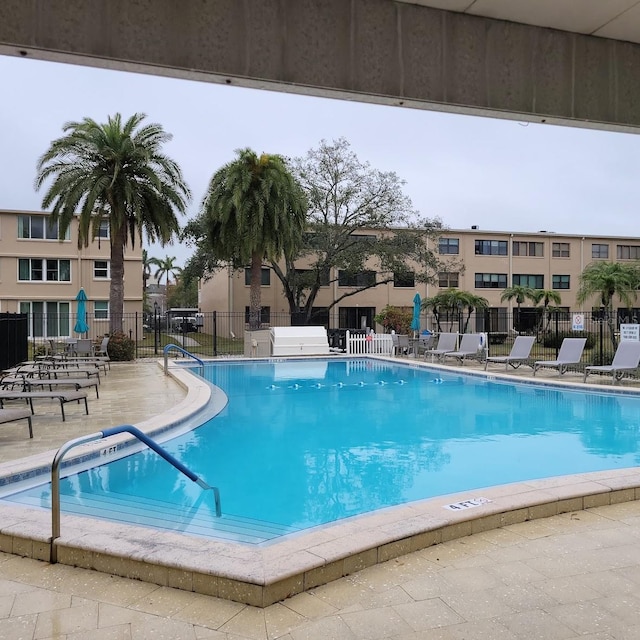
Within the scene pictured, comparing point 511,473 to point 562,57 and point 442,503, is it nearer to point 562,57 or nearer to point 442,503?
point 442,503

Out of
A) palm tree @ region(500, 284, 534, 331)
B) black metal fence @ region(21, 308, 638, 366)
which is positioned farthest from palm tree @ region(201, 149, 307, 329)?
palm tree @ region(500, 284, 534, 331)

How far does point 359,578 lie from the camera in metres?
3.46

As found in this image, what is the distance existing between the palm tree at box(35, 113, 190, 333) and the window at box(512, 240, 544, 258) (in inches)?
1166

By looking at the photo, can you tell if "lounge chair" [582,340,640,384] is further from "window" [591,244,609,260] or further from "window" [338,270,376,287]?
"window" [591,244,609,260]

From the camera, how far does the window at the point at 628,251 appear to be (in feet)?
148

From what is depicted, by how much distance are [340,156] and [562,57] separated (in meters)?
28.8

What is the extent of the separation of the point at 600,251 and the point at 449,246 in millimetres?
12814

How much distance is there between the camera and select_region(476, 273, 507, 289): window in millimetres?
42375

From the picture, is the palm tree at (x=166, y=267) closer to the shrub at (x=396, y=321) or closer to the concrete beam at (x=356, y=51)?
the shrub at (x=396, y=321)

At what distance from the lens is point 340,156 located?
106 ft

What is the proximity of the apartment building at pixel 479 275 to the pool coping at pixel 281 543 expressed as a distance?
33.2m

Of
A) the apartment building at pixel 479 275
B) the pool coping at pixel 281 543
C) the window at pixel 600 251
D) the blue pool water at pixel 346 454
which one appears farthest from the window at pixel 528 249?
the pool coping at pixel 281 543

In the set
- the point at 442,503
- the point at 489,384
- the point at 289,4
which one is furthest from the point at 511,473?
the point at 489,384

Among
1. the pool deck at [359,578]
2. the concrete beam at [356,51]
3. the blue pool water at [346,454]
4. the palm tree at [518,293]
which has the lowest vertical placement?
the blue pool water at [346,454]
